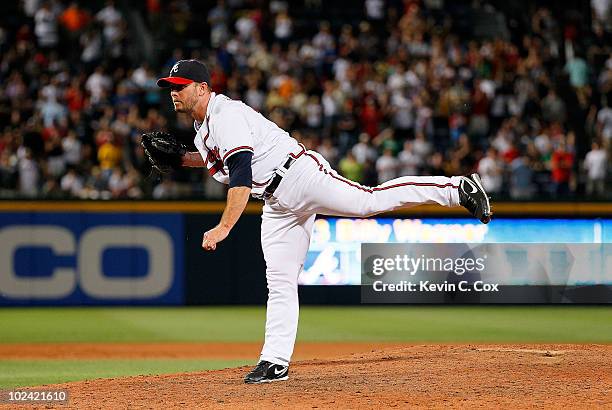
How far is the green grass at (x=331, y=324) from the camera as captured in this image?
1237cm

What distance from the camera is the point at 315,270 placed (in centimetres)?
1499

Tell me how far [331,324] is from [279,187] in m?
6.54

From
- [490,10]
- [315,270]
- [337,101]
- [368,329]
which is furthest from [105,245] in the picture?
[490,10]

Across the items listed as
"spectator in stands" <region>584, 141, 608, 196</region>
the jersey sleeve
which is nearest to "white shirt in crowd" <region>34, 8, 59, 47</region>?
"spectator in stands" <region>584, 141, 608, 196</region>

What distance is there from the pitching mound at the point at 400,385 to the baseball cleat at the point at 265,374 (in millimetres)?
102

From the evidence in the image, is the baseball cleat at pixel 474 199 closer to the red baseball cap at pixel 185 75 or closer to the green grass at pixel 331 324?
the red baseball cap at pixel 185 75

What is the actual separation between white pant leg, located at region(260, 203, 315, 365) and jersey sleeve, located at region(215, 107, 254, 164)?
625 mm

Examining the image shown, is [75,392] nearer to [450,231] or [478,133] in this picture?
[450,231]

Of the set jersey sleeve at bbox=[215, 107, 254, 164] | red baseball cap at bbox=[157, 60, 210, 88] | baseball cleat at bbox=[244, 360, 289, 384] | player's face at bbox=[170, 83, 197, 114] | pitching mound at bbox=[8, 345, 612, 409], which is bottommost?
pitching mound at bbox=[8, 345, 612, 409]

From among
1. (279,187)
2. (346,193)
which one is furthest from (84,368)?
(346,193)

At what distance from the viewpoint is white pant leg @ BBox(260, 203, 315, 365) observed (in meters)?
7.53

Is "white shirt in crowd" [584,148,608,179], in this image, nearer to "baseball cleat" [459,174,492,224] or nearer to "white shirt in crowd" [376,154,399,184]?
"white shirt in crowd" [376,154,399,184]

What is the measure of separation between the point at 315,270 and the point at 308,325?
1.60m

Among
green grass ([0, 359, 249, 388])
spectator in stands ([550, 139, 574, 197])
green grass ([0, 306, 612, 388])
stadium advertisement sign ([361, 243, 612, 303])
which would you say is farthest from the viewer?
spectator in stands ([550, 139, 574, 197])
